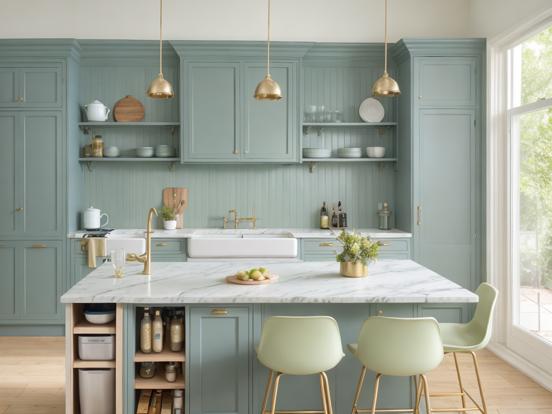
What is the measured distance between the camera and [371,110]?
18.0ft

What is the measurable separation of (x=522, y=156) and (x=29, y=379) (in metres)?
4.12

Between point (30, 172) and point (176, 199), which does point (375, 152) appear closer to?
point (176, 199)

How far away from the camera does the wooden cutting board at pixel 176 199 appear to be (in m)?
5.52

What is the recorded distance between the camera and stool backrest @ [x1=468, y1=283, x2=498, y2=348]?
2.89 m

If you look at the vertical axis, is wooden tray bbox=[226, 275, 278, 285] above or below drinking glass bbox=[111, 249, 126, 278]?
below

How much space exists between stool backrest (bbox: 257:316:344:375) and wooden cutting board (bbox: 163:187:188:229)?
3.22m

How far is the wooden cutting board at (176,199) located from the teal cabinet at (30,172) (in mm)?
1019

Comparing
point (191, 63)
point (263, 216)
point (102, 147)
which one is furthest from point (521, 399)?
point (102, 147)

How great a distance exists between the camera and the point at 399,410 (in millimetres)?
2930

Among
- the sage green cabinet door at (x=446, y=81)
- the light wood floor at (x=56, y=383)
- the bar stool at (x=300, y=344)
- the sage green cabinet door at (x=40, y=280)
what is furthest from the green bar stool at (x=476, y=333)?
the sage green cabinet door at (x=40, y=280)

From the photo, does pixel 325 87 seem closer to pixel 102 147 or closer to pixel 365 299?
pixel 102 147

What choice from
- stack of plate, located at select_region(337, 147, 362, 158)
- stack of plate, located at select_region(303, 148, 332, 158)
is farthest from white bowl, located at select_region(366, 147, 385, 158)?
stack of plate, located at select_region(303, 148, 332, 158)

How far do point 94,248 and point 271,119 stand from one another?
6.59 feet

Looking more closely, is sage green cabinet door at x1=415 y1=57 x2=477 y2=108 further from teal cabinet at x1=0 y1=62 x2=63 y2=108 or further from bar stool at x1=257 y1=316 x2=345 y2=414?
teal cabinet at x1=0 y1=62 x2=63 y2=108
